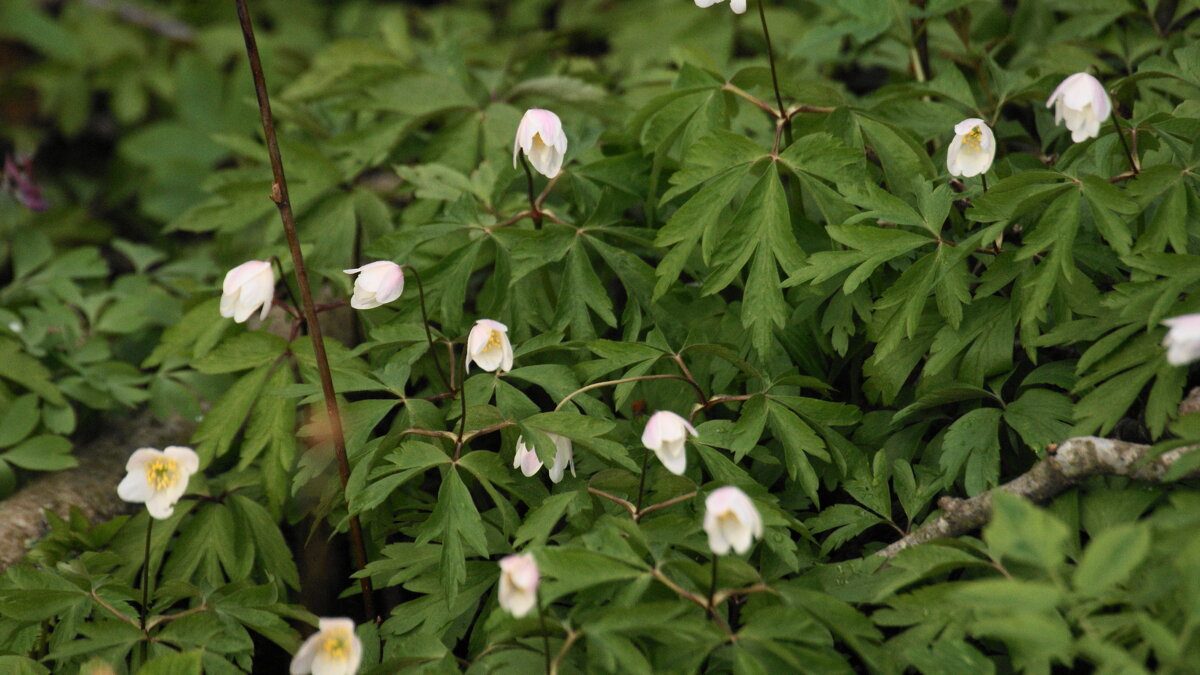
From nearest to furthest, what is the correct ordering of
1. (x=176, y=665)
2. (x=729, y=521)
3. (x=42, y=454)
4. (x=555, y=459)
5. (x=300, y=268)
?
(x=729, y=521), (x=176, y=665), (x=555, y=459), (x=300, y=268), (x=42, y=454)

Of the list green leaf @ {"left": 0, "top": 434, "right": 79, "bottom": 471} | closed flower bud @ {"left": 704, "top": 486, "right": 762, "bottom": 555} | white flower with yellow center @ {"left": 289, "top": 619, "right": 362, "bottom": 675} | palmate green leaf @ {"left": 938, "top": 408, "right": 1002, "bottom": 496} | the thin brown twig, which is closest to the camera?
closed flower bud @ {"left": 704, "top": 486, "right": 762, "bottom": 555}

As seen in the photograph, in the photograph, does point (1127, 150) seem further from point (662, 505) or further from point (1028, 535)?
point (662, 505)

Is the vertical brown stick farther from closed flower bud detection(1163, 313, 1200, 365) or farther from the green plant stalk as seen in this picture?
closed flower bud detection(1163, 313, 1200, 365)

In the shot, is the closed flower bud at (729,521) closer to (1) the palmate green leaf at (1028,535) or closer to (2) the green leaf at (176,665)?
(1) the palmate green leaf at (1028,535)

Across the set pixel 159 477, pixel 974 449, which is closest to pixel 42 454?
pixel 159 477

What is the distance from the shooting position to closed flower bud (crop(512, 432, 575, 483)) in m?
2.18

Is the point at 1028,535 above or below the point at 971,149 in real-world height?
below

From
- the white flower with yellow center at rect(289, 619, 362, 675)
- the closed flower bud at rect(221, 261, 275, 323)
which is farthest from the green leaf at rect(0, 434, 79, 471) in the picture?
the white flower with yellow center at rect(289, 619, 362, 675)

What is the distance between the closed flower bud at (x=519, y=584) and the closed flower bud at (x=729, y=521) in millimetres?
335

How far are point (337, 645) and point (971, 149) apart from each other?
185cm

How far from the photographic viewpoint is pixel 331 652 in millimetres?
1858

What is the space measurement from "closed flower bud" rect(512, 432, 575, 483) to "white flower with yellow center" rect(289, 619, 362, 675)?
0.55 meters

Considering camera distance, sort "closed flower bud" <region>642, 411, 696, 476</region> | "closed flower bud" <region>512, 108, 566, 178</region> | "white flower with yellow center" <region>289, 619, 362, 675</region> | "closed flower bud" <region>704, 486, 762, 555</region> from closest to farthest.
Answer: "closed flower bud" <region>704, 486, 762, 555</region> < "white flower with yellow center" <region>289, 619, 362, 675</region> < "closed flower bud" <region>642, 411, 696, 476</region> < "closed flower bud" <region>512, 108, 566, 178</region>

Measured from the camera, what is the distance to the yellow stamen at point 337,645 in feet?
6.07
